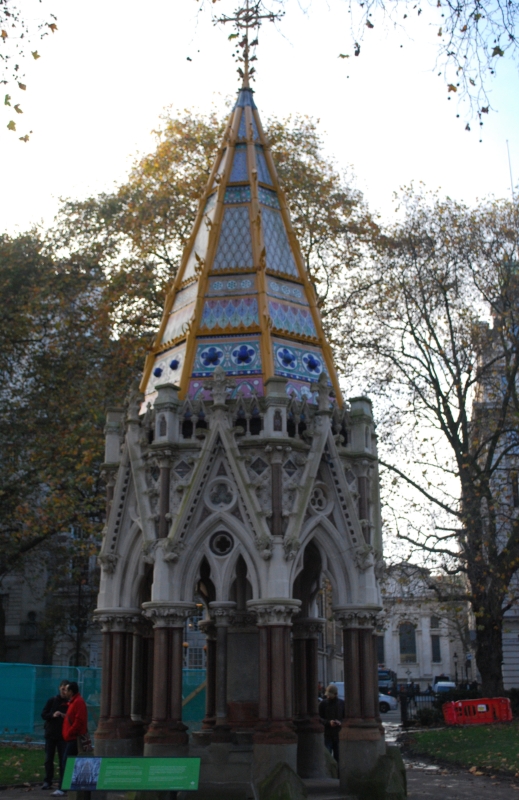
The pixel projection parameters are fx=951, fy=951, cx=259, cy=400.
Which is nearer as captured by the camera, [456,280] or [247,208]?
[247,208]

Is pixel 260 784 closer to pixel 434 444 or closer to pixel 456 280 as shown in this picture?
pixel 434 444

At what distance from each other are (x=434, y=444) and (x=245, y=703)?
1807 centimetres

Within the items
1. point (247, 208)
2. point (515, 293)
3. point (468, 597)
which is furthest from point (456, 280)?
point (247, 208)

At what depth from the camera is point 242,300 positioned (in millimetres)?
13148

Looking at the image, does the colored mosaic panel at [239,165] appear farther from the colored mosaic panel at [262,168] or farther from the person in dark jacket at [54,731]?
the person in dark jacket at [54,731]

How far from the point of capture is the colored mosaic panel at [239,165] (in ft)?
46.8

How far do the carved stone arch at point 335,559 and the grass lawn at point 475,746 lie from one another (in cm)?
728

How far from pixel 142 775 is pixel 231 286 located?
21.7 feet

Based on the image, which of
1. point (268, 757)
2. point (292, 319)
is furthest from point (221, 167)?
point (268, 757)

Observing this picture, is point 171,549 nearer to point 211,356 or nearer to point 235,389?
point 235,389

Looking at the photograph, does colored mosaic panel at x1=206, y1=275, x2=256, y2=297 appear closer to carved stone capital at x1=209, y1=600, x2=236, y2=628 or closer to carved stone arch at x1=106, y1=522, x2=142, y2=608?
carved stone arch at x1=106, y1=522, x2=142, y2=608

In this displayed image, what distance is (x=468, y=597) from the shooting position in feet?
96.4

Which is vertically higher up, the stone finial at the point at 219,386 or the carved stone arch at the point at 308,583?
the stone finial at the point at 219,386

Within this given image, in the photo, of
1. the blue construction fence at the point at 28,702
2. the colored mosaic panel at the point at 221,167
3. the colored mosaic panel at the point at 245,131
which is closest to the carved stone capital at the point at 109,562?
the colored mosaic panel at the point at 221,167
